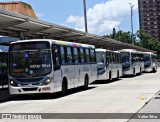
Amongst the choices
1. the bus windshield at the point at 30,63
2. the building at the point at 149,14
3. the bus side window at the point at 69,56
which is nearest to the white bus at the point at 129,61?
the bus side window at the point at 69,56

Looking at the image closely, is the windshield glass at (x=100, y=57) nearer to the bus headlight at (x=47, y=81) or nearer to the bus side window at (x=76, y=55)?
the bus side window at (x=76, y=55)

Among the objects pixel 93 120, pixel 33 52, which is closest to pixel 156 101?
pixel 93 120

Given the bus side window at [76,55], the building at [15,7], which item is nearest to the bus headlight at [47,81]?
the bus side window at [76,55]

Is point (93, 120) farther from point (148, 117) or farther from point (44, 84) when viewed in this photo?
point (44, 84)

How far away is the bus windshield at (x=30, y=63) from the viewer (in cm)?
1709

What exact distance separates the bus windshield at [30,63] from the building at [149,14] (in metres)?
136

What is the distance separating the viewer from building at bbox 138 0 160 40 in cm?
15062

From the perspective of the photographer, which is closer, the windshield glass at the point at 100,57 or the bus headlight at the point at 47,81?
the bus headlight at the point at 47,81

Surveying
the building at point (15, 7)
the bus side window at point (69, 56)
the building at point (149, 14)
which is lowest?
the bus side window at point (69, 56)

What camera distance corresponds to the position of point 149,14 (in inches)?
5955

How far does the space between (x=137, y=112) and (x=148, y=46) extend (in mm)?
113375

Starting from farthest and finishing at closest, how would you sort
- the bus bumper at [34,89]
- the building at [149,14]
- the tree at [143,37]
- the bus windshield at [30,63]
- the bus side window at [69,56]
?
the building at [149,14]
the tree at [143,37]
the bus side window at [69,56]
the bus windshield at [30,63]
the bus bumper at [34,89]

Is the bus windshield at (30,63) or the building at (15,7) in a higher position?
the building at (15,7)

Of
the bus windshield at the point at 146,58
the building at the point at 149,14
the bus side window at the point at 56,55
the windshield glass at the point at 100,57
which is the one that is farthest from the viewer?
the building at the point at 149,14
